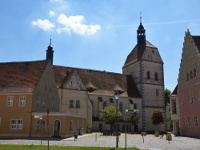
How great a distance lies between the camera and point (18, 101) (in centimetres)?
3409

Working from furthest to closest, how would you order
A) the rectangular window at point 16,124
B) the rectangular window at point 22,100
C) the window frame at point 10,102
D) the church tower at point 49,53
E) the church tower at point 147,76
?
1. the church tower at point 147,76
2. the church tower at point 49,53
3. the window frame at point 10,102
4. the rectangular window at point 22,100
5. the rectangular window at point 16,124

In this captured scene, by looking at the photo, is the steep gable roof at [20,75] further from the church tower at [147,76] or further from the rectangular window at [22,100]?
the church tower at [147,76]

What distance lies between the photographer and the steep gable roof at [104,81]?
5169 centimetres

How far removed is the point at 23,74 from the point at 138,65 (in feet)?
99.9

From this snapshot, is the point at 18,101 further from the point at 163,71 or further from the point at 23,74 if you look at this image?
the point at 163,71

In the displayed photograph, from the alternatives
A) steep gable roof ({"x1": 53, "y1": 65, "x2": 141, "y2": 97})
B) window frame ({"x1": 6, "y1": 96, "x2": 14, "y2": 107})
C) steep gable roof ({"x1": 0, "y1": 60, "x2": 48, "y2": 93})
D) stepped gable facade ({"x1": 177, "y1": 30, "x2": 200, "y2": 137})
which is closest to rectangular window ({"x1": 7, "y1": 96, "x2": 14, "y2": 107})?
window frame ({"x1": 6, "y1": 96, "x2": 14, "y2": 107})

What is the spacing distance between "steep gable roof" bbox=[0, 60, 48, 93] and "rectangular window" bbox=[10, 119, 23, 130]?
12.9ft

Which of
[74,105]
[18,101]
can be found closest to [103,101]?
[74,105]

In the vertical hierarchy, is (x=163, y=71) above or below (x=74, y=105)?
above

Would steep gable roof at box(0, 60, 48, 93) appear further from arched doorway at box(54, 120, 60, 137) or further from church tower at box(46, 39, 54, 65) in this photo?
church tower at box(46, 39, 54, 65)

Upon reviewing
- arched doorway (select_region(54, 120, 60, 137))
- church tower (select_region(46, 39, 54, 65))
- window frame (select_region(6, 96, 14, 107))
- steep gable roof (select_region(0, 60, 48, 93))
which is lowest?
arched doorway (select_region(54, 120, 60, 137))

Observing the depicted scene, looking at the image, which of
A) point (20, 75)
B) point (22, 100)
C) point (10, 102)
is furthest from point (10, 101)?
point (20, 75)

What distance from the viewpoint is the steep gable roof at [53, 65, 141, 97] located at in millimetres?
51694

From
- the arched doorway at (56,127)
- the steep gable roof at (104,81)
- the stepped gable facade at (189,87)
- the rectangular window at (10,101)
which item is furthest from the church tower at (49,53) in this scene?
the stepped gable facade at (189,87)
